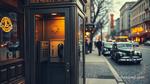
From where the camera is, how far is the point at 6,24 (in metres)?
7.71

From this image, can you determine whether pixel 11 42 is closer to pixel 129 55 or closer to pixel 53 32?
pixel 53 32

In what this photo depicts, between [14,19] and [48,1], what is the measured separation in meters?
1.12

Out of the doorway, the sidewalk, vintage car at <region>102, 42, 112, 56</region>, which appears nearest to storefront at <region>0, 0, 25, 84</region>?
the doorway

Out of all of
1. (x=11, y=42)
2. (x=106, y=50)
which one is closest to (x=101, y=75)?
(x=11, y=42)

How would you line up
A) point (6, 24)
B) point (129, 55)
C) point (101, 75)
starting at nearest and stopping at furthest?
1. point (6, 24)
2. point (101, 75)
3. point (129, 55)

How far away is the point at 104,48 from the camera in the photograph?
126ft

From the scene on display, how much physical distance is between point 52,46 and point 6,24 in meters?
1.54

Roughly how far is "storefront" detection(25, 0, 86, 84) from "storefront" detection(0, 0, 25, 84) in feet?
1.29

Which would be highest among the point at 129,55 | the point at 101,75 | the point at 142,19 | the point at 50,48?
the point at 142,19

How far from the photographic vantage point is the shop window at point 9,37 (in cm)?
745

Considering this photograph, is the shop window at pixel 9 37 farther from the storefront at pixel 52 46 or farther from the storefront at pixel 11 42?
the storefront at pixel 52 46

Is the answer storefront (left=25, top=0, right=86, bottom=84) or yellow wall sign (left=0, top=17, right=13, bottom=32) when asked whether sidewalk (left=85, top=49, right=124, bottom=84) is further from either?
yellow wall sign (left=0, top=17, right=13, bottom=32)

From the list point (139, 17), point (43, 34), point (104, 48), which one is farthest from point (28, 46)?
point (139, 17)

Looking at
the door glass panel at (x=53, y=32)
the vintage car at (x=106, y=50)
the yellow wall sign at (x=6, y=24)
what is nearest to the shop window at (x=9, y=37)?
the yellow wall sign at (x=6, y=24)
